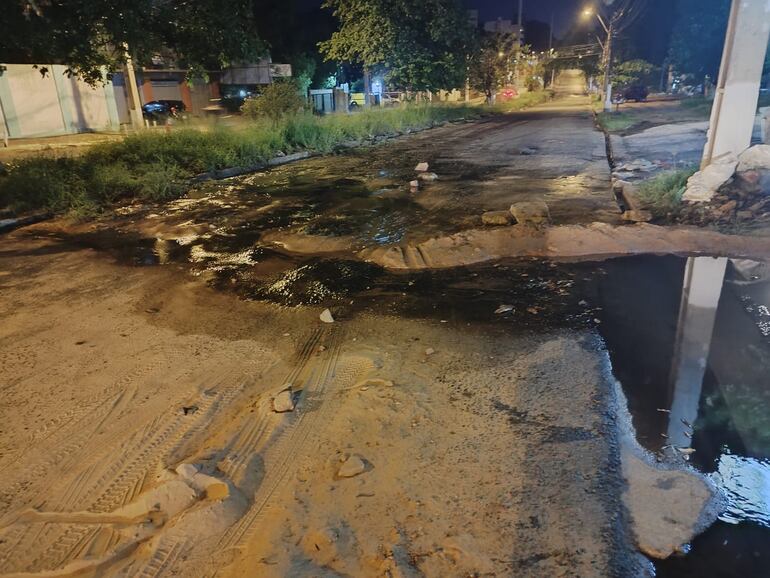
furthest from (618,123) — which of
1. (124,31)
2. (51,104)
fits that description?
(51,104)

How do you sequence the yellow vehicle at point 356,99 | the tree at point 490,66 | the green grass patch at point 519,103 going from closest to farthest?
the tree at point 490,66
the green grass patch at point 519,103
the yellow vehicle at point 356,99

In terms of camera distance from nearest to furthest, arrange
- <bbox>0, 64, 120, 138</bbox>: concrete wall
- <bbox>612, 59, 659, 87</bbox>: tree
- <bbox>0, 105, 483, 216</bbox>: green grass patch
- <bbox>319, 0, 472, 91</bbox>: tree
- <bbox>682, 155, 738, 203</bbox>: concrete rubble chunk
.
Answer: <bbox>682, 155, 738, 203</bbox>: concrete rubble chunk < <bbox>0, 105, 483, 216</bbox>: green grass patch < <bbox>0, 64, 120, 138</bbox>: concrete wall < <bbox>319, 0, 472, 91</bbox>: tree < <bbox>612, 59, 659, 87</bbox>: tree

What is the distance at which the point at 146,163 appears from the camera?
491 inches

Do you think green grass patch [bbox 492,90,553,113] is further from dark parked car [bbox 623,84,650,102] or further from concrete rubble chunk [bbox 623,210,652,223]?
concrete rubble chunk [bbox 623,210,652,223]

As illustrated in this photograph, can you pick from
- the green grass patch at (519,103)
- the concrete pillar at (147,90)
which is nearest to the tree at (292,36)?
the concrete pillar at (147,90)

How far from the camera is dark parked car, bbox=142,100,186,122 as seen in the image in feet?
92.8

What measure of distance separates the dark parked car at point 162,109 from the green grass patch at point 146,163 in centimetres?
1247

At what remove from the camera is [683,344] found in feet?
15.2

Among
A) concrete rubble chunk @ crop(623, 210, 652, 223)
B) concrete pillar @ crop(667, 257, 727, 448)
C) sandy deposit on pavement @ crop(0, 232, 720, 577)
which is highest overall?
concrete rubble chunk @ crop(623, 210, 652, 223)

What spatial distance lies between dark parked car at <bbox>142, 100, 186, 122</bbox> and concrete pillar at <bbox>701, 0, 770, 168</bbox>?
25762mm

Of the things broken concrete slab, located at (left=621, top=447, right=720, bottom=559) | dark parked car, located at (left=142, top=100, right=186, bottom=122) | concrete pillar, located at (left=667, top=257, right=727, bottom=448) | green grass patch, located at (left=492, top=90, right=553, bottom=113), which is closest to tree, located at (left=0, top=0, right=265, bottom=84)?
concrete pillar, located at (left=667, top=257, right=727, bottom=448)

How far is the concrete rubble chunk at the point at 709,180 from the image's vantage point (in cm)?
816

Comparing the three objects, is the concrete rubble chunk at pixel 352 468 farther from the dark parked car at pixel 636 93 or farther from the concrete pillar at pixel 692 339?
the dark parked car at pixel 636 93

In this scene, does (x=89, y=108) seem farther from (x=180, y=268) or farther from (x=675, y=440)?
(x=675, y=440)
